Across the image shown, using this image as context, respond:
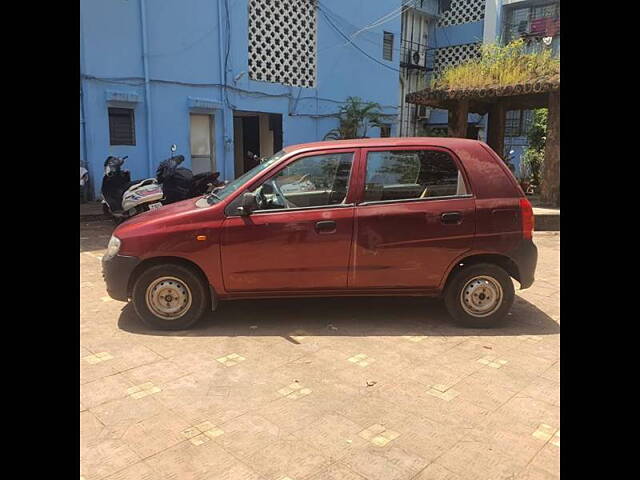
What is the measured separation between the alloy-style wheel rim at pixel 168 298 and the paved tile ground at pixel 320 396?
0.23 meters

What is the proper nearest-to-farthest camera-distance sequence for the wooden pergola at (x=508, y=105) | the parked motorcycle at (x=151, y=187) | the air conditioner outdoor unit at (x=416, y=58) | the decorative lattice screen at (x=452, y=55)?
1. the parked motorcycle at (x=151, y=187)
2. the wooden pergola at (x=508, y=105)
3. the air conditioner outdoor unit at (x=416, y=58)
4. the decorative lattice screen at (x=452, y=55)

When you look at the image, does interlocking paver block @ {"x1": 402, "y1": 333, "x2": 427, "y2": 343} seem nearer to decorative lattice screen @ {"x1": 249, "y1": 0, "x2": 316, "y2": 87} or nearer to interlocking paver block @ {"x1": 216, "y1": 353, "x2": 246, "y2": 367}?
interlocking paver block @ {"x1": 216, "y1": 353, "x2": 246, "y2": 367}

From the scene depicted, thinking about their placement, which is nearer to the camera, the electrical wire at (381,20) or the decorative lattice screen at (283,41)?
the decorative lattice screen at (283,41)

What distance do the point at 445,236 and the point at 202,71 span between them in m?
10.6

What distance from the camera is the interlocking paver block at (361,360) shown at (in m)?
3.87

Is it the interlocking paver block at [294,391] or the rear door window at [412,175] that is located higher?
the rear door window at [412,175]

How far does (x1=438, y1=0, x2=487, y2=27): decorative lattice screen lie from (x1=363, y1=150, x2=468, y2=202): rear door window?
20.5 meters

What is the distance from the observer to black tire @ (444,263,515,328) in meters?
4.54

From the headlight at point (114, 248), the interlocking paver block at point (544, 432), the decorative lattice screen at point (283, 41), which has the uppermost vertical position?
the decorative lattice screen at point (283, 41)

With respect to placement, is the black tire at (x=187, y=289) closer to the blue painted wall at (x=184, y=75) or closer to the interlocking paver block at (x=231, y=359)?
the interlocking paver block at (x=231, y=359)

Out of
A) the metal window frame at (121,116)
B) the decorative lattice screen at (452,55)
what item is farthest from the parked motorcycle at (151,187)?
the decorative lattice screen at (452,55)
